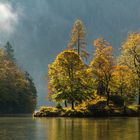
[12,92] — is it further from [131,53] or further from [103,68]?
[103,68]

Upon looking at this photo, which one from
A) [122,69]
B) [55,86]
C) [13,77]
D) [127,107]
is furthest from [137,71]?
[13,77]

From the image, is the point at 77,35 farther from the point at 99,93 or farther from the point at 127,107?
the point at 127,107

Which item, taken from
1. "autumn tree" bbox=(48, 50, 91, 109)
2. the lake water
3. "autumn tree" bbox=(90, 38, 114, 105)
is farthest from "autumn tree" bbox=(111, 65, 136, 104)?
the lake water

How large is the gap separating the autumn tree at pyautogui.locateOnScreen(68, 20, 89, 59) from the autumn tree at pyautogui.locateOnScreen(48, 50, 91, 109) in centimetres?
2163

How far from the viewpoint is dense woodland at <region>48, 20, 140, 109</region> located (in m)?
100

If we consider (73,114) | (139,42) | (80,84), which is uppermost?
(139,42)

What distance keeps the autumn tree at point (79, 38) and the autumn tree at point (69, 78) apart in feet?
71.0

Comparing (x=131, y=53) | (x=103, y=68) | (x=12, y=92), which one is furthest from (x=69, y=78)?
(x=12, y=92)

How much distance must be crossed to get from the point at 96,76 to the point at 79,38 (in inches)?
939

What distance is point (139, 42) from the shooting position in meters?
107

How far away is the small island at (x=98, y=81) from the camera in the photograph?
322 ft

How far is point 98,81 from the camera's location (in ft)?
343

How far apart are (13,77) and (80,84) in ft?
184

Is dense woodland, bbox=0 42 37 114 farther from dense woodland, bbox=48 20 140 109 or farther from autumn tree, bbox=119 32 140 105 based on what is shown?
autumn tree, bbox=119 32 140 105
